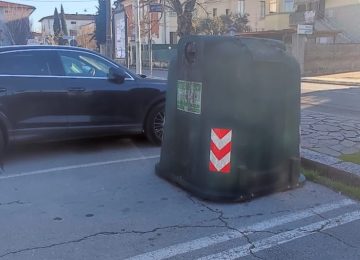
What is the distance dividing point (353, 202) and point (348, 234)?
0.89 m

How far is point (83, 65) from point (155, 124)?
57.8 inches

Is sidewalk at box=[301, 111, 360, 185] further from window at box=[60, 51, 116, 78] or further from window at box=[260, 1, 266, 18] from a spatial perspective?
window at box=[260, 1, 266, 18]

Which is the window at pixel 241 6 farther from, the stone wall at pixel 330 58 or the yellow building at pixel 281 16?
the stone wall at pixel 330 58

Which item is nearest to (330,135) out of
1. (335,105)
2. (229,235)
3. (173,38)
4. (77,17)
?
(229,235)

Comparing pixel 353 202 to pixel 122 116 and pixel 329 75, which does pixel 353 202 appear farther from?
pixel 329 75

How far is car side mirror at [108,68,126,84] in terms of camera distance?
279 inches

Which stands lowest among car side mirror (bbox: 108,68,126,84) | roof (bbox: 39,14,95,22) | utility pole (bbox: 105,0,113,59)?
car side mirror (bbox: 108,68,126,84)

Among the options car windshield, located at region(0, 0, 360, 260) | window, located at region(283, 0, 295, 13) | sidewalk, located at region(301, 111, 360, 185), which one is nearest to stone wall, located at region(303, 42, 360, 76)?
window, located at region(283, 0, 295, 13)

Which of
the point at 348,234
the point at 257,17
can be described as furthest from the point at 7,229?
the point at 257,17

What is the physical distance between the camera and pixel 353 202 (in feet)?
16.1

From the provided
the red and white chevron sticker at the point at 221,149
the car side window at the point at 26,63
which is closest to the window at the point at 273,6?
the car side window at the point at 26,63

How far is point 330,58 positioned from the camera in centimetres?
2919

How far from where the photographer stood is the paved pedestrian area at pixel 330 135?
260 inches

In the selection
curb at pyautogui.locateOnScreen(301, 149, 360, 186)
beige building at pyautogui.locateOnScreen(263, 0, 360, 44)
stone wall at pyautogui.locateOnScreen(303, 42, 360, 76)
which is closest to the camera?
curb at pyautogui.locateOnScreen(301, 149, 360, 186)
